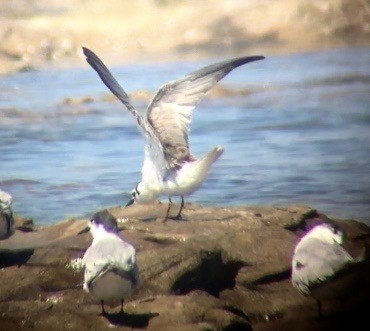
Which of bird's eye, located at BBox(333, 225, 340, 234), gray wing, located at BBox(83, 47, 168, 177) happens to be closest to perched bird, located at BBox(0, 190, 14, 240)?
gray wing, located at BBox(83, 47, 168, 177)

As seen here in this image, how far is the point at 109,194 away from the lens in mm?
3025

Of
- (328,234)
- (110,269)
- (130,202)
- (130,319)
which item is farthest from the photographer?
(130,202)

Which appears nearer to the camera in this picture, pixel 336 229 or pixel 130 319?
pixel 130 319

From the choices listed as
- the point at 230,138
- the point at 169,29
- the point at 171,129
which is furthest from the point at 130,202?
the point at 169,29

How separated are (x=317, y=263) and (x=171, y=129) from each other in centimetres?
71

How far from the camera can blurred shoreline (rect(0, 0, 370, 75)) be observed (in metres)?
3.04

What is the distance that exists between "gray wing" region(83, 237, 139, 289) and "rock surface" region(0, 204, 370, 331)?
13 cm

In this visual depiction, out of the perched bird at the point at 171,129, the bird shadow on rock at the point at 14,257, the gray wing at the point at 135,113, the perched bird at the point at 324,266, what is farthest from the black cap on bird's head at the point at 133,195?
the perched bird at the point at 324,266

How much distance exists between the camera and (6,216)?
298 centimetres

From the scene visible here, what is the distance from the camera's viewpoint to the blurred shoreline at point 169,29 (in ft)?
9.96

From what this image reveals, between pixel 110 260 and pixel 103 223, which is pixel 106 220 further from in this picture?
pixel 110 260

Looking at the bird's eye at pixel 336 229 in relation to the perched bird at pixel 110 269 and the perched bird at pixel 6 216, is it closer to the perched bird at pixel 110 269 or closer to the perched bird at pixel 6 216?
the perched bird at pixel 110 269

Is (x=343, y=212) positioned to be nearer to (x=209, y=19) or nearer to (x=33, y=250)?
(x=209, y=19)

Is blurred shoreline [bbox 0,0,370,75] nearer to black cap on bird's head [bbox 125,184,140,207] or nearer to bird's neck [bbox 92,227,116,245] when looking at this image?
black cap on bird's head [bbox 125,184,140,207]
